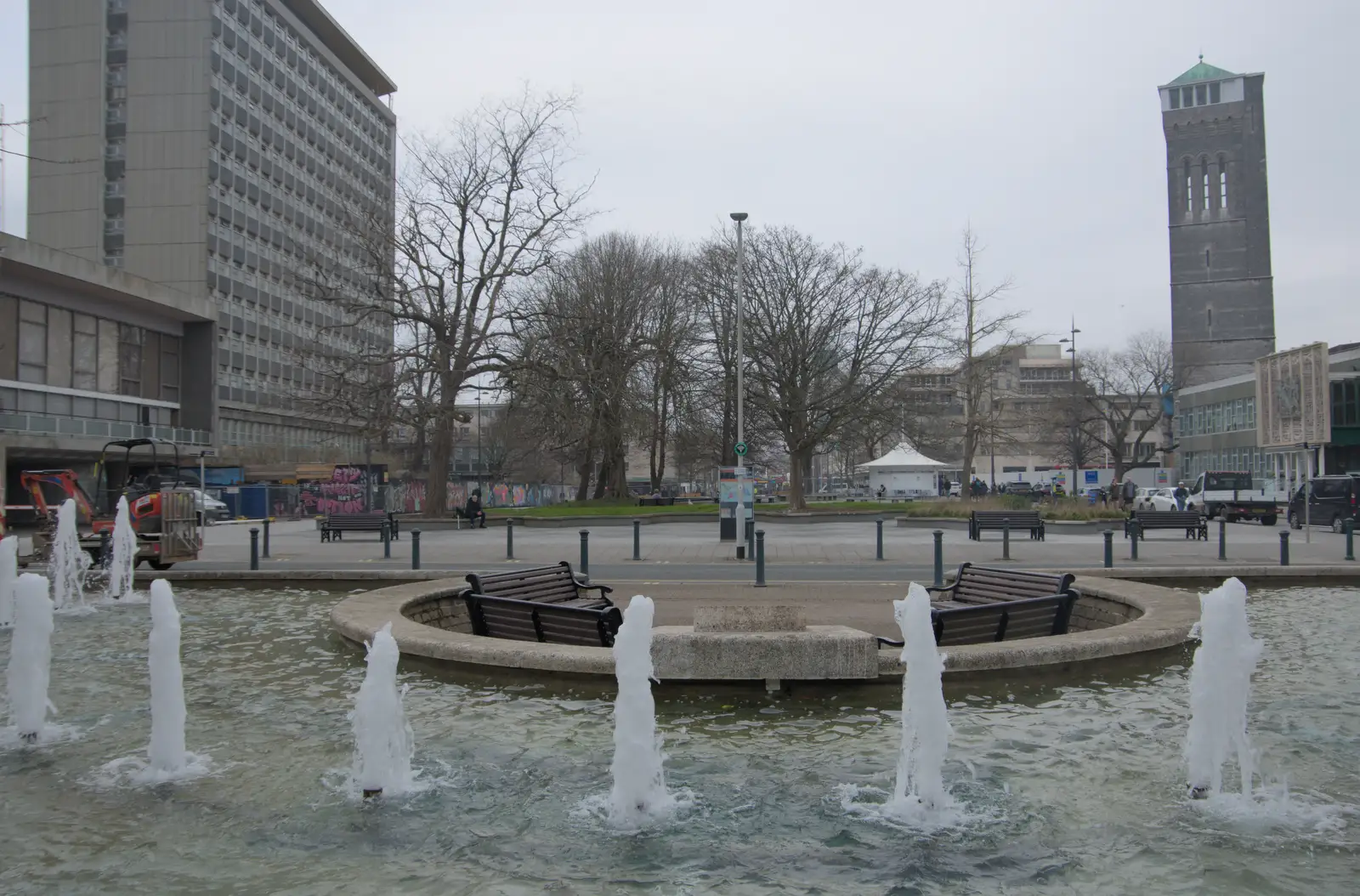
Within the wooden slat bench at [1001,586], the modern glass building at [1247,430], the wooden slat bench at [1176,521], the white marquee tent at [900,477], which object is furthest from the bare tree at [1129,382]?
the wooden slat bench at [1001,586]

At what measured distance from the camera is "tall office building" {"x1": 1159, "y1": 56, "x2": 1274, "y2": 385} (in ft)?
305

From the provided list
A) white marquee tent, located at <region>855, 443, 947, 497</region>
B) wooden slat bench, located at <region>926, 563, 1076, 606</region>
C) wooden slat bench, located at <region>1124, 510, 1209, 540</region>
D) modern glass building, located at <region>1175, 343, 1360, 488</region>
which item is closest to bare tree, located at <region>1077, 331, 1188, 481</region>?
modern glass building, located at <region>1175, 343, 1360, 488</region>

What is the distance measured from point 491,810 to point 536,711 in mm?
2228

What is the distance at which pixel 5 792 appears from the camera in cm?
599

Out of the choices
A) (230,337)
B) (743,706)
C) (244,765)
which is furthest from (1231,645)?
(230,337)

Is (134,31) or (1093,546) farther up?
(134,31)

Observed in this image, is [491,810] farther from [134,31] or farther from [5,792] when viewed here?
[134,31]

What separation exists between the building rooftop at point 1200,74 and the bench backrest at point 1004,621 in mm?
104604

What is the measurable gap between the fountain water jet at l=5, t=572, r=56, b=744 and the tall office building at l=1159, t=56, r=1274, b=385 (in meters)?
96.1

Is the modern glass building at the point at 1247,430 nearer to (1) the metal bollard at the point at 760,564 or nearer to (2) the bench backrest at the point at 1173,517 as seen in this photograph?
(2) the bench backrest at the point at 1173,517

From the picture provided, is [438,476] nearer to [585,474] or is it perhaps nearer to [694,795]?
[585,474]

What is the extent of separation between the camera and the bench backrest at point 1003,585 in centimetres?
1053

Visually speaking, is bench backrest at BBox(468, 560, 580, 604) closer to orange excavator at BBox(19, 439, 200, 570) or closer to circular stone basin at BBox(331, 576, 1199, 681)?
circular stone basin at BBox(331, 576, 1199, 681)

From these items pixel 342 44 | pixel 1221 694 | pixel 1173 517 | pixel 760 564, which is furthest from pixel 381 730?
pixel 342 44
